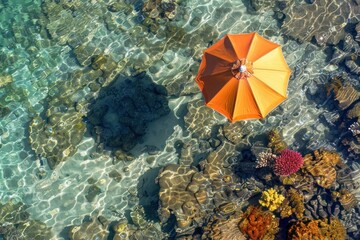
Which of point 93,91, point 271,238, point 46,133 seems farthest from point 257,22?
point 46,133

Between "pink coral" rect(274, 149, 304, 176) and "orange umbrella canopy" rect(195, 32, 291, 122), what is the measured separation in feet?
10.1

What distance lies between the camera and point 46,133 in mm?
15391

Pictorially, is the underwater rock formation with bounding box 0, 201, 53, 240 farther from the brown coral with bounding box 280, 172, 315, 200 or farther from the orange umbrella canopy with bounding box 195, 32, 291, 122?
the brown coral with bounding box 280, 172, 315, 200

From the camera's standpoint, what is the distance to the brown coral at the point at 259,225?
12.6 metres

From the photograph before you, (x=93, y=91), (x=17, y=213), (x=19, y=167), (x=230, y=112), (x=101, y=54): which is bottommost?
(x=17, y=213)

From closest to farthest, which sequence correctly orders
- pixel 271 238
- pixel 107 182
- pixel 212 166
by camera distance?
pixel 271 238 < pixel 212 166 < pixel 107 182

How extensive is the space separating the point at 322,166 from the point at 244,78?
5.46m

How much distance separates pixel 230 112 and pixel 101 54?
26.2 ft

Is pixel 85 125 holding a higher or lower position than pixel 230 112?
lower

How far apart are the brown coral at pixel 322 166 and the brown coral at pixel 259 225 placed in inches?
83.5

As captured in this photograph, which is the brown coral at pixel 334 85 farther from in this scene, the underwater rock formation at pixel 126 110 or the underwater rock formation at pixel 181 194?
the underwater rock formation at pixel 126 110

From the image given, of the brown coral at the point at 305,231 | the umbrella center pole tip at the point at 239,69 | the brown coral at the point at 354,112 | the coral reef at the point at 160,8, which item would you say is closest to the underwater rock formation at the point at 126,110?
the coral reef at the point at 160,8

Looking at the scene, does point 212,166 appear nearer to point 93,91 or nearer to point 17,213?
point 93,91

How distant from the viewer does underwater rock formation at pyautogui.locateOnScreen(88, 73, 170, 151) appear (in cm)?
1480
